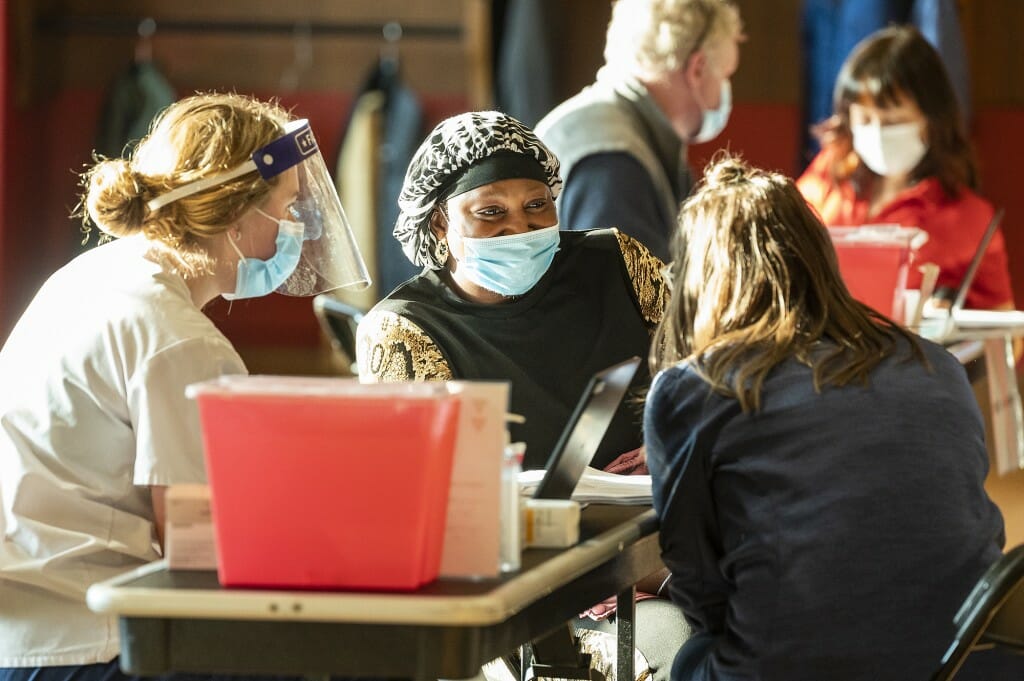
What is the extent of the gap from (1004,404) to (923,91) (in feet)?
3.14

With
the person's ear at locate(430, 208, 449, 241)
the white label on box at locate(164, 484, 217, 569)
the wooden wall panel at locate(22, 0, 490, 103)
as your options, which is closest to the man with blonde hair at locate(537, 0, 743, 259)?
the person's ear at locate(430, 208, 449, 241)

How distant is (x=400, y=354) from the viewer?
2625 millimetres

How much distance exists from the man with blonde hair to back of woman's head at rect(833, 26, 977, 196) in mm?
680

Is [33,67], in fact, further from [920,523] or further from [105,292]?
[920,523]

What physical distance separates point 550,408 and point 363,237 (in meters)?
4.00

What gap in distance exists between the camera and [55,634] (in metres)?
2.04

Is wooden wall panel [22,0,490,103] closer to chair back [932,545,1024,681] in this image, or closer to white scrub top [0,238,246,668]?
white scrub top [0,238,246,668]

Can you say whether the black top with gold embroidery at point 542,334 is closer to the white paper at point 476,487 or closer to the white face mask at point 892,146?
the white paper at point 476,487

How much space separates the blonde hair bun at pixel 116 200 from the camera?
7.29 ft

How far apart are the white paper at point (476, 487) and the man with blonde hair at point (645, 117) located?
1.73 meters

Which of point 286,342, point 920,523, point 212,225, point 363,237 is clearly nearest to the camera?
point 920,523

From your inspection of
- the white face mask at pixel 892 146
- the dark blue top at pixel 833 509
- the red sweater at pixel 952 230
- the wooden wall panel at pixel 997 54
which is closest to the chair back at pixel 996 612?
the dark blue top at pixel 833 509

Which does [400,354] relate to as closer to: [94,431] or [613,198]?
[94,431]

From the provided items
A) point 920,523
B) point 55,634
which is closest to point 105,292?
point 55,634
